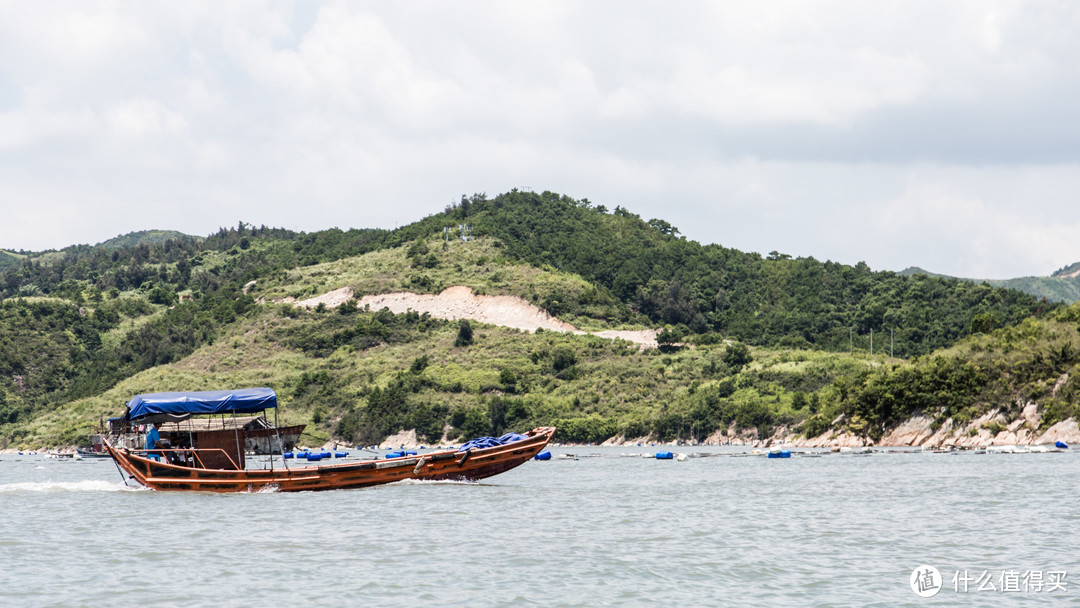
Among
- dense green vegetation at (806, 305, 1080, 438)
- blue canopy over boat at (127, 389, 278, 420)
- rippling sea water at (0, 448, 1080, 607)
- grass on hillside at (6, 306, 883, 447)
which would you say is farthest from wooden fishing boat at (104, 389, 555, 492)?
grass on hillside at (6, 306, 883, 447)

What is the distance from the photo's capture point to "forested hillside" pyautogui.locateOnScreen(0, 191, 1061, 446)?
120 m

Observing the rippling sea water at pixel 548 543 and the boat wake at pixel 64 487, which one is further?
the boat wake at pixel 64 487

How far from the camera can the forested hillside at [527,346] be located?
392 feet

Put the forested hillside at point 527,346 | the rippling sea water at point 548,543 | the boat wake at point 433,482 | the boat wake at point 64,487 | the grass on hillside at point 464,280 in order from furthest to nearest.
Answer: the grass on hillside at point 464,280 → the forested hillside at point 527,346 → the boat wake at point 64,487 → the boat wake at point 433,482 → the rippling sea water at point 548,543

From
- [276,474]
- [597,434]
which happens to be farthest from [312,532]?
[597,434]

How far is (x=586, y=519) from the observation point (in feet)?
115

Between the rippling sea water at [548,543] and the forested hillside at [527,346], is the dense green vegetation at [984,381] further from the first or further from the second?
the rippling sea water at [548,543]

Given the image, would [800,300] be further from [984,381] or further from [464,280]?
[984,381]

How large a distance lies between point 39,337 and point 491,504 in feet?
503

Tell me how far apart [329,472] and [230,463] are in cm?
434

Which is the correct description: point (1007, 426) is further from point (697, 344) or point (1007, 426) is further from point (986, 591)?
point (697, 344)

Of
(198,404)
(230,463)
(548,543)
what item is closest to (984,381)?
(230,463)

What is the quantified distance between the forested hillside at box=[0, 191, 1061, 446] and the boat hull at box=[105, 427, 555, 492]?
162 feet

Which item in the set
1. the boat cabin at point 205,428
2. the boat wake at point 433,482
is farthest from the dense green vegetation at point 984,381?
the boat cabin at point 205,428
